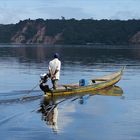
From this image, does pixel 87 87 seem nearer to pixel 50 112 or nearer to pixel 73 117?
pixel 50 112

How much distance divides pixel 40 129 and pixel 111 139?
2.67m

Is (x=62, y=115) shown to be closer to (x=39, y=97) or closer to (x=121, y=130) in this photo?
(x=121, y=130)

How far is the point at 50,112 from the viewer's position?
21.1 m

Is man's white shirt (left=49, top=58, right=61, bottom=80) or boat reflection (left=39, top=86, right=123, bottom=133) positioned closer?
boat reflection (left=39, top=86, right=123, bottom=133)

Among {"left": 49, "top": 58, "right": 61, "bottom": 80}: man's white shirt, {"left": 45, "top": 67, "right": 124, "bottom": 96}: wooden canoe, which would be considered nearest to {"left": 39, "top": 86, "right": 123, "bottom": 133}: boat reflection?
{"left": 45, "top": 67, "right": 124, "bottom": 96}: wooden canoe

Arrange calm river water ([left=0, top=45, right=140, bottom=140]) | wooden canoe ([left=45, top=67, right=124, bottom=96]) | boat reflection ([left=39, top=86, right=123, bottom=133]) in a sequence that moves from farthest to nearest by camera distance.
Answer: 1. wooden canoe ([left=45, top=67, right=124, bottom=96])
2. boat reflection ([left=39, top=86, right=123, bottom=133])
3. calm river water ([left=0, top=45, right=140, bottom=140])

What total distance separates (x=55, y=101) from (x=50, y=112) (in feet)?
10.8

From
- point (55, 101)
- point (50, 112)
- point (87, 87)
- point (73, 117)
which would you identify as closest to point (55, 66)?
point (55, 101)

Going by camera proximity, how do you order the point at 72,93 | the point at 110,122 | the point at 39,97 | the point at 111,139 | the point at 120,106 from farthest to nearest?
1. the point at 72,93
2. the point at 39,97
3. the point at 120,106
4. the point at 110,122
5. the point at 111,139

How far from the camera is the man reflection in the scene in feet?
60.6

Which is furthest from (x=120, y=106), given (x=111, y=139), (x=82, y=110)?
(x=111, y=139)

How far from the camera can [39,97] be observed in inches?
1003

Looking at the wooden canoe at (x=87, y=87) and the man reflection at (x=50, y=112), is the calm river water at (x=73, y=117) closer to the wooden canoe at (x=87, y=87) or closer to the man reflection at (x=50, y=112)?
the man reflection at (x=50, y=112)

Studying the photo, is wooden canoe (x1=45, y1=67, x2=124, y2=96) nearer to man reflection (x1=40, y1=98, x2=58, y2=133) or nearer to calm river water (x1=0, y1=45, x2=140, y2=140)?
calm river water (x1=0, y1=45, x2=140, y2=140)
